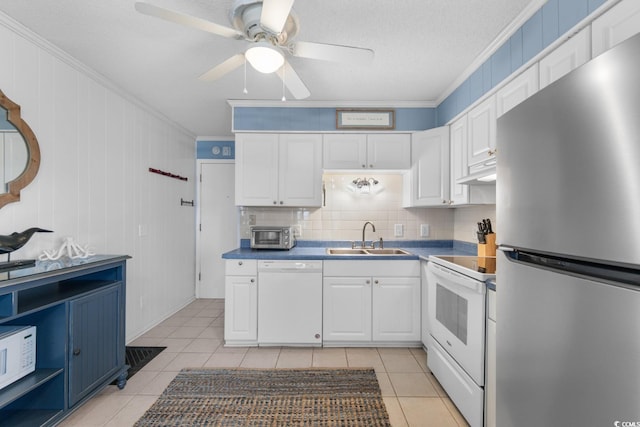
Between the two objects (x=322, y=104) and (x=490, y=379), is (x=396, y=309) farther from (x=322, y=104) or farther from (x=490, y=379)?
(x=322, y=104)

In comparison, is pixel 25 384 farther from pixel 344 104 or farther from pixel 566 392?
pixel 344 104

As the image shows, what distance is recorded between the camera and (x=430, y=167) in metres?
2.97

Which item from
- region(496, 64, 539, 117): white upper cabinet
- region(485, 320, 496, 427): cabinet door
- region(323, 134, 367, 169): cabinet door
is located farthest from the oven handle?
region(323, 134, 367, 169): cabinet door

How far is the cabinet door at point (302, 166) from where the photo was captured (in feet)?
10.2

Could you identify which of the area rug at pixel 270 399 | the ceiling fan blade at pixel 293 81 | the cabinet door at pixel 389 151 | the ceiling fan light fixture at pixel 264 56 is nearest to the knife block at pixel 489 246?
the cabinet door at pixel 389 151

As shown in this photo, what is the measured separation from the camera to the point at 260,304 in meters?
2.79

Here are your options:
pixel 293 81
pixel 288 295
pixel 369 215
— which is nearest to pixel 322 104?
pixel 293 81

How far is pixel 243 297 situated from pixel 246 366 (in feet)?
1.92

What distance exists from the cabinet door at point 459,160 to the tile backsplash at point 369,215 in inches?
25.5

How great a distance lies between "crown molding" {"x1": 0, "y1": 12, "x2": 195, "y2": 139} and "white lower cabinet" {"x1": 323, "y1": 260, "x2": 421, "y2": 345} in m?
2.54

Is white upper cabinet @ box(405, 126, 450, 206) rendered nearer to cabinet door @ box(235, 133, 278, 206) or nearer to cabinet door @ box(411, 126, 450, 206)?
cabinet door @ box(411, 126, 450, 206)

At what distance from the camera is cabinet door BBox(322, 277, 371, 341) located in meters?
2.79

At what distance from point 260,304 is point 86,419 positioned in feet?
4.47

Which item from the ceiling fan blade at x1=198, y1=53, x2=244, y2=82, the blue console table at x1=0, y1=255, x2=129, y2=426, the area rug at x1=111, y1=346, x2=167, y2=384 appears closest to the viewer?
the blue console table at x1=0, y1=255, x2=129, y2=426
